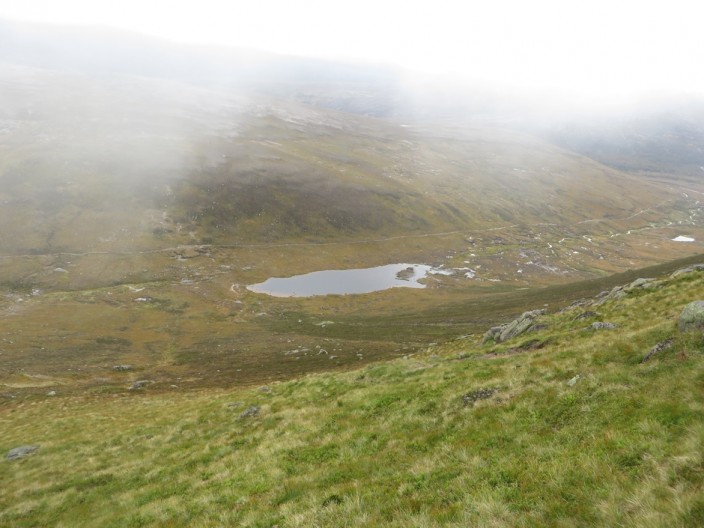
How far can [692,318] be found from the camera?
54.3 ft

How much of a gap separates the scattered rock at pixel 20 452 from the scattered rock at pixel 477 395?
95.1ft

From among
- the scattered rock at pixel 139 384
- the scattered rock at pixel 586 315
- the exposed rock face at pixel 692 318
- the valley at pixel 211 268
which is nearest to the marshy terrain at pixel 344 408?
the scattered rock at pixel 586 315

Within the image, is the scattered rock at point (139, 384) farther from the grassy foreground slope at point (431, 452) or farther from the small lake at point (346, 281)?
the small lake at point (346, 281)

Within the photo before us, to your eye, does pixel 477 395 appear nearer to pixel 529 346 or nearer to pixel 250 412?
pixel 529 346

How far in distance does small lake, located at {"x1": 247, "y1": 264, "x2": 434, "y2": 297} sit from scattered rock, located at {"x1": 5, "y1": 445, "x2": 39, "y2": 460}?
308 ft

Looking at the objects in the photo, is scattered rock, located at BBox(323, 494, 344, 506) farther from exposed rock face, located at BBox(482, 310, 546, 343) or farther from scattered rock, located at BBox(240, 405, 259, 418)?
exposed rock face, located at BBox(482, 310, 546, 343)

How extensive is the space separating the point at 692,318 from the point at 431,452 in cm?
1248

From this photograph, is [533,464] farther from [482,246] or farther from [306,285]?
[482,246]

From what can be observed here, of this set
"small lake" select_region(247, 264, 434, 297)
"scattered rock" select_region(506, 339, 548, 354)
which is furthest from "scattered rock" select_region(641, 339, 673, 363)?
"small lake" select_region(247, 264, 434, 297)

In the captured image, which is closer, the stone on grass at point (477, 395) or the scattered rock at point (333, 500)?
the scattered rock at point (333, 500)

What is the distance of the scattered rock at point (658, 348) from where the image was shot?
50.7 feet

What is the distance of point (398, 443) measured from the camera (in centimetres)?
1448

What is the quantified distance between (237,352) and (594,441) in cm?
6453

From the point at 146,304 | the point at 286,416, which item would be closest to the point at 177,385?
the point at 286,416
